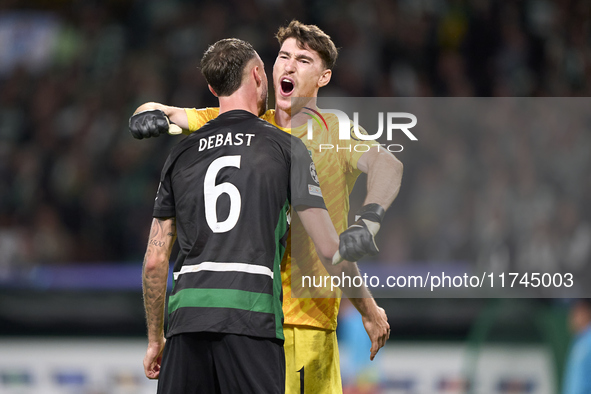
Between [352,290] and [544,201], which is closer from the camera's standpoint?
[352,290]

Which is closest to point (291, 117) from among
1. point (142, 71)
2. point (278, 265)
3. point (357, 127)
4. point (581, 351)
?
point (357, 127)

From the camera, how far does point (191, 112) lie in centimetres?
388

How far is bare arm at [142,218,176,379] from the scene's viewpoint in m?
3.40

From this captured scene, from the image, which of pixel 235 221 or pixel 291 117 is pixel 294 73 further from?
pixel 235 221

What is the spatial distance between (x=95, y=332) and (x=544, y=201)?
395 cm

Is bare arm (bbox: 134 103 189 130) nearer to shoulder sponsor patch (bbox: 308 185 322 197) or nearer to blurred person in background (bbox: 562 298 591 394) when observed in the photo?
shoulder sponsor patch (bbox: 308 185 322 197)

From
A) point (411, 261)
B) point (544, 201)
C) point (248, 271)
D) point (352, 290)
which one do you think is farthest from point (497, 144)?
point (248, 271)

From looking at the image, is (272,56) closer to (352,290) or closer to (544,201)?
→ (544,201)

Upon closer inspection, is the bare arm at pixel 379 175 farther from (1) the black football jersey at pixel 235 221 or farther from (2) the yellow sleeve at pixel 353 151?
(1) the black football jersey at pixel 235 221

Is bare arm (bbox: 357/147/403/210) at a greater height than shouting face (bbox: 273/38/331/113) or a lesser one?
lesser

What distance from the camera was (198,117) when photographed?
3.87 metres

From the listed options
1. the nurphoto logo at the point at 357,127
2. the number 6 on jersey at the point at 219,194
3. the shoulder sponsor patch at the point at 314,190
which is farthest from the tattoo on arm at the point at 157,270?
the nurphoto logo at the point at 357,127

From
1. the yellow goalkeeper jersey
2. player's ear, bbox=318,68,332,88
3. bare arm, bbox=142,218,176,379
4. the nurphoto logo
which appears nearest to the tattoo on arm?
bare arm, bbox=142,218,176,379

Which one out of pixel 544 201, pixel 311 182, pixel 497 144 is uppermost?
pixel 497 144
